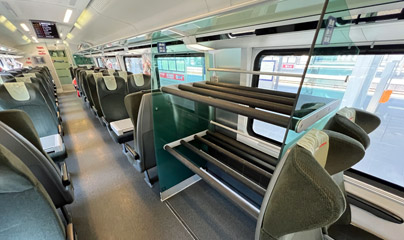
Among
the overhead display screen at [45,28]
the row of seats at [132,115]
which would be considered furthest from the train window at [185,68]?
the overhead display screen at [45,28]

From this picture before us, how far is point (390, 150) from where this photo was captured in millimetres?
1300

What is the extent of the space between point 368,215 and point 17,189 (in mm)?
2435

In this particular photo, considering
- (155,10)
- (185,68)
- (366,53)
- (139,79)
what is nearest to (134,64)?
(139,79)

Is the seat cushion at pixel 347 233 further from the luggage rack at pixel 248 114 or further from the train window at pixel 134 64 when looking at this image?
the train window at pixel 134 64

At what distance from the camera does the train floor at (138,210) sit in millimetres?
1565

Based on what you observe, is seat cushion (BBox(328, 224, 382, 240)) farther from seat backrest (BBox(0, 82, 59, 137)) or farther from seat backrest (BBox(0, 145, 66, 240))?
seat backrest (BBox(0, 82, 59, 137))

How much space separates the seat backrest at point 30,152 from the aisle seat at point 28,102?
1.35 meters

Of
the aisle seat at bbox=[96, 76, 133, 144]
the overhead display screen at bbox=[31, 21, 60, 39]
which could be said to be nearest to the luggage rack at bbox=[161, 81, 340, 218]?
the aisle seat at bbox=[96, 76, 133, 144]

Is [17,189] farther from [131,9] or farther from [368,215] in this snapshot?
[131,9]

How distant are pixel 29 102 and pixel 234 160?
9.51 feet

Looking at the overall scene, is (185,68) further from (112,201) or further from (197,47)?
(112,201)

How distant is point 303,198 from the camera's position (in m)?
0.44

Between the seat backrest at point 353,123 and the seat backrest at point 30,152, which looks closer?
the seat backrest at point 353,123

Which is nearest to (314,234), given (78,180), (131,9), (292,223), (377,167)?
(292,223)
